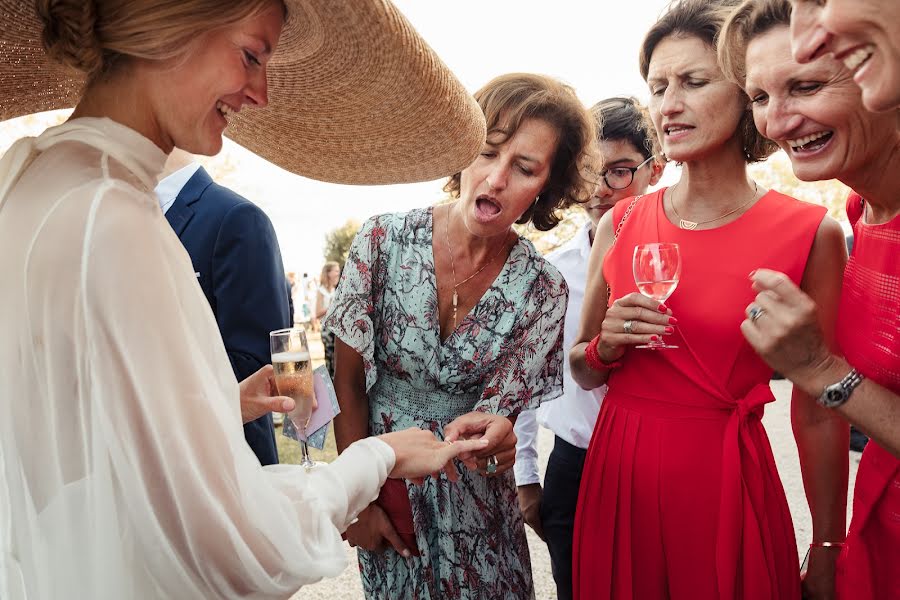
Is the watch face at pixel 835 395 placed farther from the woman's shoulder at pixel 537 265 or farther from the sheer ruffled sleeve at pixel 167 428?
the sheer ruffled sleeve at pixel 167 428

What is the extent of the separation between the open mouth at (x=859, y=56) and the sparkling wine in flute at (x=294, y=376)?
148cm

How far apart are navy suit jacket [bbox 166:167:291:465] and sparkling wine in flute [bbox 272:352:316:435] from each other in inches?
33.1

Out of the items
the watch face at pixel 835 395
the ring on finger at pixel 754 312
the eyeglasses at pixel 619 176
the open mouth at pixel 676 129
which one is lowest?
the watch face at pixel 835 395

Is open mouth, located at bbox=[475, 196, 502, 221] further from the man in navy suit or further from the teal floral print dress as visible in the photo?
the man in navy suit

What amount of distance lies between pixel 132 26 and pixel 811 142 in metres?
1.76

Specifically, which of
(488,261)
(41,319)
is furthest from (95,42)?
(488,261)

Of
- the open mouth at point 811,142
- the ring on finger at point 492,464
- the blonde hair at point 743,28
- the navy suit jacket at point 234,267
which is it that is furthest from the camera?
the navy suit jacket at point 234,267

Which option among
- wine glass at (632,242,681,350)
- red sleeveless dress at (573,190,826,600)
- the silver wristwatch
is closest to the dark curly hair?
red sleeveless dress at (573,190,826,600)

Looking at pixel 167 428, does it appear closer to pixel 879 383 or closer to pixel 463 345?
pixel 463 345

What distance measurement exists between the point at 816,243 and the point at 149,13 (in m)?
1.97

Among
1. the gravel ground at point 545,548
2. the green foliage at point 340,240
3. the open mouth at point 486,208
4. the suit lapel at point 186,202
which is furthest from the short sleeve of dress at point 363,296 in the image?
the green foliage at point 340,240

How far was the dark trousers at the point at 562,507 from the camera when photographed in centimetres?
300

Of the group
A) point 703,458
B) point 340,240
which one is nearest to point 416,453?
point 703,458

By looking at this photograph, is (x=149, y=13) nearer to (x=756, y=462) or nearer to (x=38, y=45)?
(x=38, y=45)
